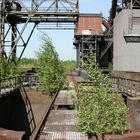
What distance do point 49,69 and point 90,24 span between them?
89.3 feet

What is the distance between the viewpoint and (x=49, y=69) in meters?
37.0

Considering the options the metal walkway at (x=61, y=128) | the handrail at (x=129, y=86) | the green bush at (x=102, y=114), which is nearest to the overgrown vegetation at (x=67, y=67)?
the handrail at (x=129, y=86)

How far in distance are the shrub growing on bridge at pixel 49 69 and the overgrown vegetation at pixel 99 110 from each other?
2022cm

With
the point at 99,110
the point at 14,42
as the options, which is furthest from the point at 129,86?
the point at 14,42

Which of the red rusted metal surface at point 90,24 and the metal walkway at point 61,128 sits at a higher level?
the red rusted metal surface at point 90,24

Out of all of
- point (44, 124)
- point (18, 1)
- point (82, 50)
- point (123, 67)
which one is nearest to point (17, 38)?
point (18, 1)

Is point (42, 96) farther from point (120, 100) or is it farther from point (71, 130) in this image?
point (120, 100)

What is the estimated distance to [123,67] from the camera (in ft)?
152

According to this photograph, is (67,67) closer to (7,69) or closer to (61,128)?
(7,69)

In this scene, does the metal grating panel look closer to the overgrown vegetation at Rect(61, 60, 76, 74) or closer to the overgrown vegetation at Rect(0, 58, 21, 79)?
the overgrown vegetation at Rect(0, 58, 21, 79)

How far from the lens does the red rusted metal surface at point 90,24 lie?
6319cm

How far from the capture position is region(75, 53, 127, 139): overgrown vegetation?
13984 mm

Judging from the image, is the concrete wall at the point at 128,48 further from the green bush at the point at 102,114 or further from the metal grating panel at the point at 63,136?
the green bush at the point at 102,114

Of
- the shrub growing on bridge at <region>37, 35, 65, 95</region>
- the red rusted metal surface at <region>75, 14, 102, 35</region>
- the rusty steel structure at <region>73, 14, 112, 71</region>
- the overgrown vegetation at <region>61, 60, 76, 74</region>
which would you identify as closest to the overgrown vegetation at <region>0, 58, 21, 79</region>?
the shrub growing on bridge at <region>37, 35, 65, 95</region>
